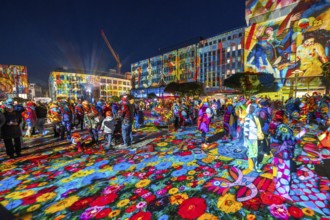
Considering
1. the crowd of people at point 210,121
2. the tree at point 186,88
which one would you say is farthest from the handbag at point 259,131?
the tree at point 186,88

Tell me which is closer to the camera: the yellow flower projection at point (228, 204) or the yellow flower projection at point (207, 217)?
the yellow flower projection at point (207, 217)

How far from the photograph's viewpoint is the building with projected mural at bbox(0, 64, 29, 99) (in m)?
59.2

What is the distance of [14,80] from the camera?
61688mm

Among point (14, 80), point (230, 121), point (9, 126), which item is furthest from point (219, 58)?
point (14, 80)

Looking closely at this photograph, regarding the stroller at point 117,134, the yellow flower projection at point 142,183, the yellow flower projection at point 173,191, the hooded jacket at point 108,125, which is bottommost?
the yellow flower projection at point 173,191

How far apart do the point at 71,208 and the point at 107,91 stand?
92.2 meters

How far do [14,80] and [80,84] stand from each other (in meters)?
23.5

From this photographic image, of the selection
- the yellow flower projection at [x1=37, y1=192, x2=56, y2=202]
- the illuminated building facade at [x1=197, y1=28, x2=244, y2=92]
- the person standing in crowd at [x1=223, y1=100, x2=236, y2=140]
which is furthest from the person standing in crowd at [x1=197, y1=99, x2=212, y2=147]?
the illuminated building facade at [x1=197, y1=28, x2=244, y2=92]

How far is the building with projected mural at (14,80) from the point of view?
59247mm

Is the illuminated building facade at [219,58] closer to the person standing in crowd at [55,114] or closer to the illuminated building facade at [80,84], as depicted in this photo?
the illuminated building facade at [80,84]

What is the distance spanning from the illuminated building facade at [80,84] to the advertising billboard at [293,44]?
55871 millimetres

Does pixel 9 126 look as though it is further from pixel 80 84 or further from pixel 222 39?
pixel 80 84

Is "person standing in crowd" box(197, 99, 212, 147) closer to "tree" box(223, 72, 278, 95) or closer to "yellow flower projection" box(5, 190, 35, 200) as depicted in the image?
"yellow flower projection" box(5, 190, 35, 200)

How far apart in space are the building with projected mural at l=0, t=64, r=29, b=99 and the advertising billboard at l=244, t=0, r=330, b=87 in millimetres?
Result: 76055
